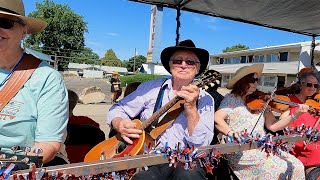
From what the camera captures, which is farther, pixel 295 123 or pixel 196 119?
pixel 295 123

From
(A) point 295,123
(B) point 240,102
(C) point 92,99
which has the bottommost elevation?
(C) point 92,99

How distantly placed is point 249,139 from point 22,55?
5.20 feet

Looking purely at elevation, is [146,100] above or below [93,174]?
above

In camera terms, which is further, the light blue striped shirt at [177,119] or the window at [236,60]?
the window at [236,60]

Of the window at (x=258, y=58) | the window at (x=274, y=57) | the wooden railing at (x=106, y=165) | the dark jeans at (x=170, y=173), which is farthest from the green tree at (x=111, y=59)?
the wooden railing at (x=106, y=165)

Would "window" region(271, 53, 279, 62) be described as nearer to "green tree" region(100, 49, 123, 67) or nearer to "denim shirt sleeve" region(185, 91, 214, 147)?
"denim shirt sleeve" region(185, 91, 214, 147)

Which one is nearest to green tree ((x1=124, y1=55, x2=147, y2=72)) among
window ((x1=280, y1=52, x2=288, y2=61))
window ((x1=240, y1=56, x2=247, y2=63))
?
window ((x1=240, y1=56, x2=247, y2=63))

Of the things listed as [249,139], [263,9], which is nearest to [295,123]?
[249,139]

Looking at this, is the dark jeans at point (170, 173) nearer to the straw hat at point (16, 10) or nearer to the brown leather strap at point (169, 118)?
the brown leather strap at point (169, 118)

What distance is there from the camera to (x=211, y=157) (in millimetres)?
1728

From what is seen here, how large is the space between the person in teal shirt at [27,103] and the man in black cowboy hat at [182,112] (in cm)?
69

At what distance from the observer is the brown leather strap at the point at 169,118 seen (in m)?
2.44

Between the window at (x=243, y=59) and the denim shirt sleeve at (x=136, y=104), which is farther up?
the window at (x=243, y=59)

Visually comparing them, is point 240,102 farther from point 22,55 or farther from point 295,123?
point 22,55
